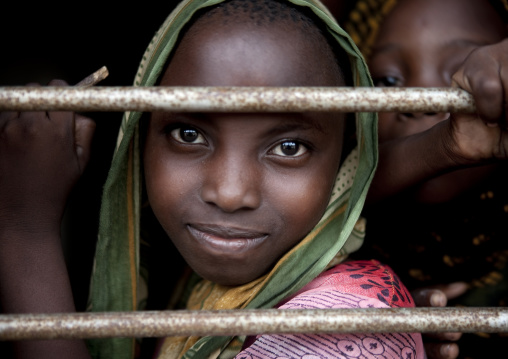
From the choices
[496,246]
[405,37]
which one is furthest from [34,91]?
[496,246]

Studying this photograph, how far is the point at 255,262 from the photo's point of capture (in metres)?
0.92

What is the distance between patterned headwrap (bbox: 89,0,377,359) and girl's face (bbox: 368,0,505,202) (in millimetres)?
292

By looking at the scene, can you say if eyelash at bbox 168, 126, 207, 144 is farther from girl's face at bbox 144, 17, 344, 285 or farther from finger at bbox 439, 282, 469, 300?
finger at bbox 439, 282, 469, 300

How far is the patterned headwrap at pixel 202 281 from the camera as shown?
3.01 feet

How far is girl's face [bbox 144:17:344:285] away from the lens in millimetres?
839

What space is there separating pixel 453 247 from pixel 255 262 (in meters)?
0.70

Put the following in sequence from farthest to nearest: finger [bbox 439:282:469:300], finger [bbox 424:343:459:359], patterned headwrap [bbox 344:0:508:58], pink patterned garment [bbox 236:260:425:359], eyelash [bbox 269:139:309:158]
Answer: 1. patterned headwrap [bbox 344:0:508:58]
2. finger [bbox 439:282:469:300]
3. finger [bbox 424:343:459:359]
4. eyelash [bbox 269:139:309:158]
5. pink patterned garment [bbox 236:260:425:359]

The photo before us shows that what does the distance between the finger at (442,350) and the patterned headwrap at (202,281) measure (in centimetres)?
32

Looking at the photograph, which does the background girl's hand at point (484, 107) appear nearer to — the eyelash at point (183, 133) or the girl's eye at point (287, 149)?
the girl's eye at point (287, 149)

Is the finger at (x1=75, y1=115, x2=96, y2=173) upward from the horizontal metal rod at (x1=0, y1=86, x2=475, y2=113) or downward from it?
downward

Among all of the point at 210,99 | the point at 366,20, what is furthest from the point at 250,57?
the point at 366,20

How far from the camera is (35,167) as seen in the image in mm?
960

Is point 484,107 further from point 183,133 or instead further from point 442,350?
point 442,350

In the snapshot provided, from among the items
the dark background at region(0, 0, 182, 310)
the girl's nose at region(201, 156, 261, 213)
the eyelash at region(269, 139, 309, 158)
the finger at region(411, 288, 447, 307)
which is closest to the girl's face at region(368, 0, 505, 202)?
the finger at region(411, 288, 447, 307)
